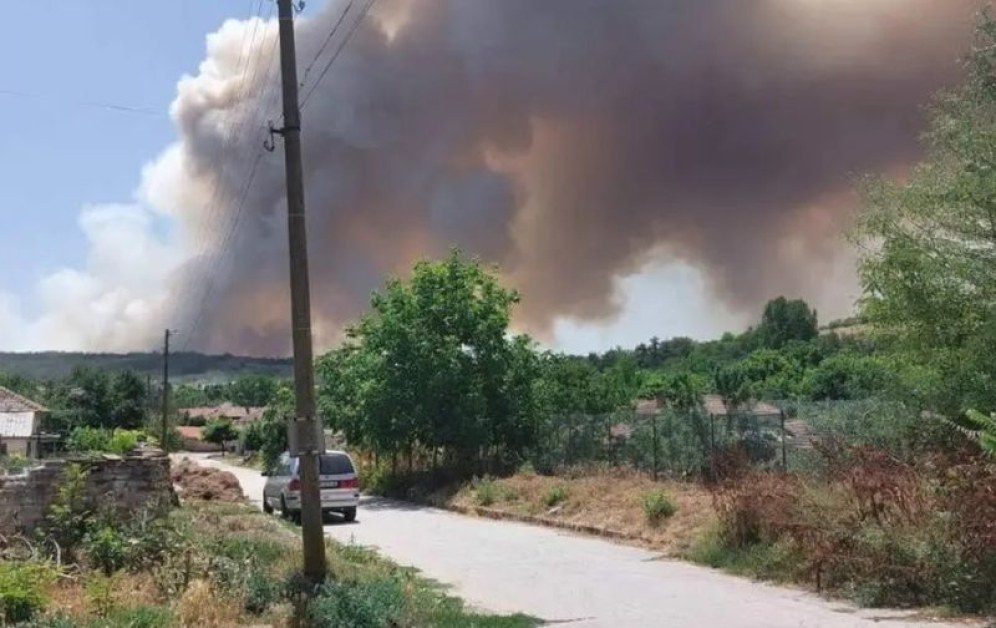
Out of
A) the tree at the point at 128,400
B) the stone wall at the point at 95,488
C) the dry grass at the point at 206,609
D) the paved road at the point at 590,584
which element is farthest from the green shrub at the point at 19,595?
the tree at the point at 128,400

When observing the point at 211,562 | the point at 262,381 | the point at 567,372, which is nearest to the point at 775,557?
the point at 211,562

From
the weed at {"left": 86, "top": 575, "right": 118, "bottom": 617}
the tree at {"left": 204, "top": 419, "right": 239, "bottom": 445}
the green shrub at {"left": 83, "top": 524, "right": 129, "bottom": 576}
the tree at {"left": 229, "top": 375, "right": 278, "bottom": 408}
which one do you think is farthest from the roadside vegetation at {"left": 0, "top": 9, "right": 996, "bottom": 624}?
the tree at {"left": 229, "top": 375, "right": 278, "bottom": 408}

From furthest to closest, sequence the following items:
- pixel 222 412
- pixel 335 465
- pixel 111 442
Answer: pixel 222 412 < pixel 111 442 < pixel 335 465

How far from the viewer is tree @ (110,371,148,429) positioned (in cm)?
9819

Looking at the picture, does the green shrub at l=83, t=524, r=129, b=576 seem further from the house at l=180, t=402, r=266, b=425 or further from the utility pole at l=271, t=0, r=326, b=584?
the house at l=180, t=402, r=266, b=425

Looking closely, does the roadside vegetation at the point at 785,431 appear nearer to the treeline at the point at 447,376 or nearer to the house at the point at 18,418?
the treeline at the point at 447,376

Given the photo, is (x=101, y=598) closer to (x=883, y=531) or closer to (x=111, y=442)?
(x=883, y=531)

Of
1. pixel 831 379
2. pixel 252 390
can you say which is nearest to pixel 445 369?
pixel 831 379

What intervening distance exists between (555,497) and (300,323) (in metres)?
14.5

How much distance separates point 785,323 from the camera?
461 feet

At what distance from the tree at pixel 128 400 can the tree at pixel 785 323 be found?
79.7 m

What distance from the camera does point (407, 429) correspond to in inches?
1346

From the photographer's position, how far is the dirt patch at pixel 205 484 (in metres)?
30.0

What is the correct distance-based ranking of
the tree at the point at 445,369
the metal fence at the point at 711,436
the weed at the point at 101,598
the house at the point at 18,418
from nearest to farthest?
the weed at the point at 101,598
the metal fence at the point at 711,436
the tree at the point at 445,369
the house at the point at 18,418
